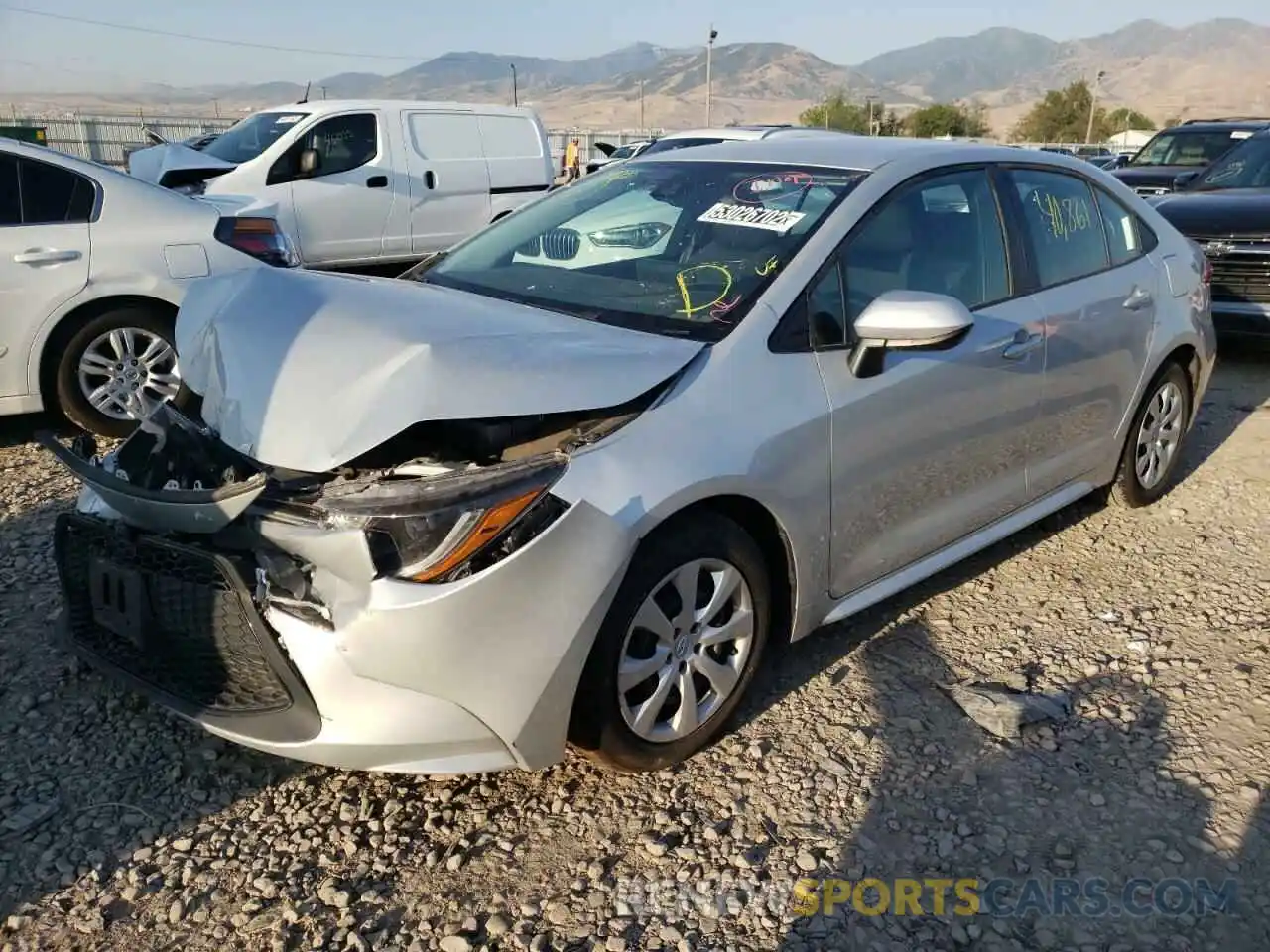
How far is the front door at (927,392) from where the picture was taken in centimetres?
311

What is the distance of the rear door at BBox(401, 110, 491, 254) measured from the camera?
1042cm

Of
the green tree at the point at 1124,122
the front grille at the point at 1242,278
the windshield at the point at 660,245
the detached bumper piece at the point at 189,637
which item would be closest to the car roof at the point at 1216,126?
the front grille at the point at 1242,278

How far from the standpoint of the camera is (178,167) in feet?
31.7

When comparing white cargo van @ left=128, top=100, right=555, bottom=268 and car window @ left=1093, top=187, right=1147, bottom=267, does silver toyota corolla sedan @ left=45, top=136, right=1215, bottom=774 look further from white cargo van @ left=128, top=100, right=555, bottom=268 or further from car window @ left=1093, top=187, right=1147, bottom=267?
white cargo van @ left=128, top=100, right=555, bottom=268

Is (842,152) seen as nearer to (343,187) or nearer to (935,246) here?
(935,246)

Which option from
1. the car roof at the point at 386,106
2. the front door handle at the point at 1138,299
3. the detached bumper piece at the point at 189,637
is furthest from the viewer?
the car roof at the point at 386,106

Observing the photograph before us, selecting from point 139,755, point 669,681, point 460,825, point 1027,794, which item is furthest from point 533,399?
point 1027,794

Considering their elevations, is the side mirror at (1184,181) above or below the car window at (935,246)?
below

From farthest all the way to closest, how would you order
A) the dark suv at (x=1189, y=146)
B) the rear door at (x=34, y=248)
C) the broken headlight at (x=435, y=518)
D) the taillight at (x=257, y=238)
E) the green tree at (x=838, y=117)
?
the green tree at (x=838, y=117) → the dark suv at (x=1189, y=146) → the taillight at (x=257, y=238) → the rear door at (x=34, y=248) → the broken headlight at (x=435, y=518)

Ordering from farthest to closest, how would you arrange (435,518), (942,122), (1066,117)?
(1066,117), (942,122), (435,518)

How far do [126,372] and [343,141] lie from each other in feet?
17.4

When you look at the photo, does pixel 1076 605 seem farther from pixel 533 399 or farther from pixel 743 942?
pixel 533 399

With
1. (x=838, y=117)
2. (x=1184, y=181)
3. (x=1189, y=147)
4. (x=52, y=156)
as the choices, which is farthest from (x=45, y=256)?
(x=838, y=117)

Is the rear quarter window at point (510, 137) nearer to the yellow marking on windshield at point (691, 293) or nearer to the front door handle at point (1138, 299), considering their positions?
the front door handle at point (1138, 299)
